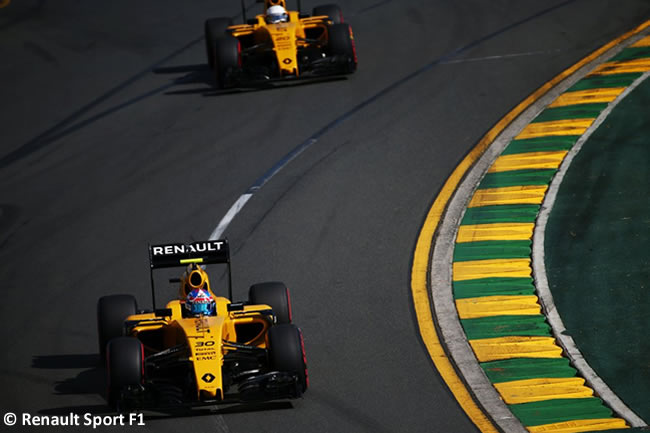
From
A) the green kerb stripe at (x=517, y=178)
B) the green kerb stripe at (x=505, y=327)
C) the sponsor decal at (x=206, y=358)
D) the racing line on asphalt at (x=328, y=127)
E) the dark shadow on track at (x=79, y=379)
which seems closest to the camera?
the sponsor decal at (x=206, y=358)

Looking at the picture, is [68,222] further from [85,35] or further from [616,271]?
[85,35]

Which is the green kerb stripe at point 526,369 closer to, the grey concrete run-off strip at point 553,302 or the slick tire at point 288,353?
the grey concrete run-off strip at point 553,302

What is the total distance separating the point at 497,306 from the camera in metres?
14.4

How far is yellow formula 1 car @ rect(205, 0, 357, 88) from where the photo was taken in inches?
854

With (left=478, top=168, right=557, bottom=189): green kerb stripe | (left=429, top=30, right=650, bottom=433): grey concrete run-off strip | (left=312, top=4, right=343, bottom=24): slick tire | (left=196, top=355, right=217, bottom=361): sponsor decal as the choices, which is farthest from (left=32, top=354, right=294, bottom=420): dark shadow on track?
(left=312, top=4, right=343, bottom=24): slick tire

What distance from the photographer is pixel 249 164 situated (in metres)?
19.4

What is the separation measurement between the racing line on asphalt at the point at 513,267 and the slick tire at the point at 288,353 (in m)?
1.72

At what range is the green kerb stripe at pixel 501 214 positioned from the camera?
55.1 ft

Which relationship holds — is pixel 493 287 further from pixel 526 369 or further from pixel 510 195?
pixel 510 195

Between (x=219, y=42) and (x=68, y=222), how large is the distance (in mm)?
5737

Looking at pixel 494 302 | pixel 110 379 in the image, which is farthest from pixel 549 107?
pixel 110 379

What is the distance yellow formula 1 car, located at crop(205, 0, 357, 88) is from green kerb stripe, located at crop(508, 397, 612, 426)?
1103 centimetres

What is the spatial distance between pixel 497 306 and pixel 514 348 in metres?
1.12

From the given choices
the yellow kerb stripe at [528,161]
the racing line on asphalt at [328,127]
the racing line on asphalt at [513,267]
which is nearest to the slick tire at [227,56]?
the racing line on asphalt at [328,127]
